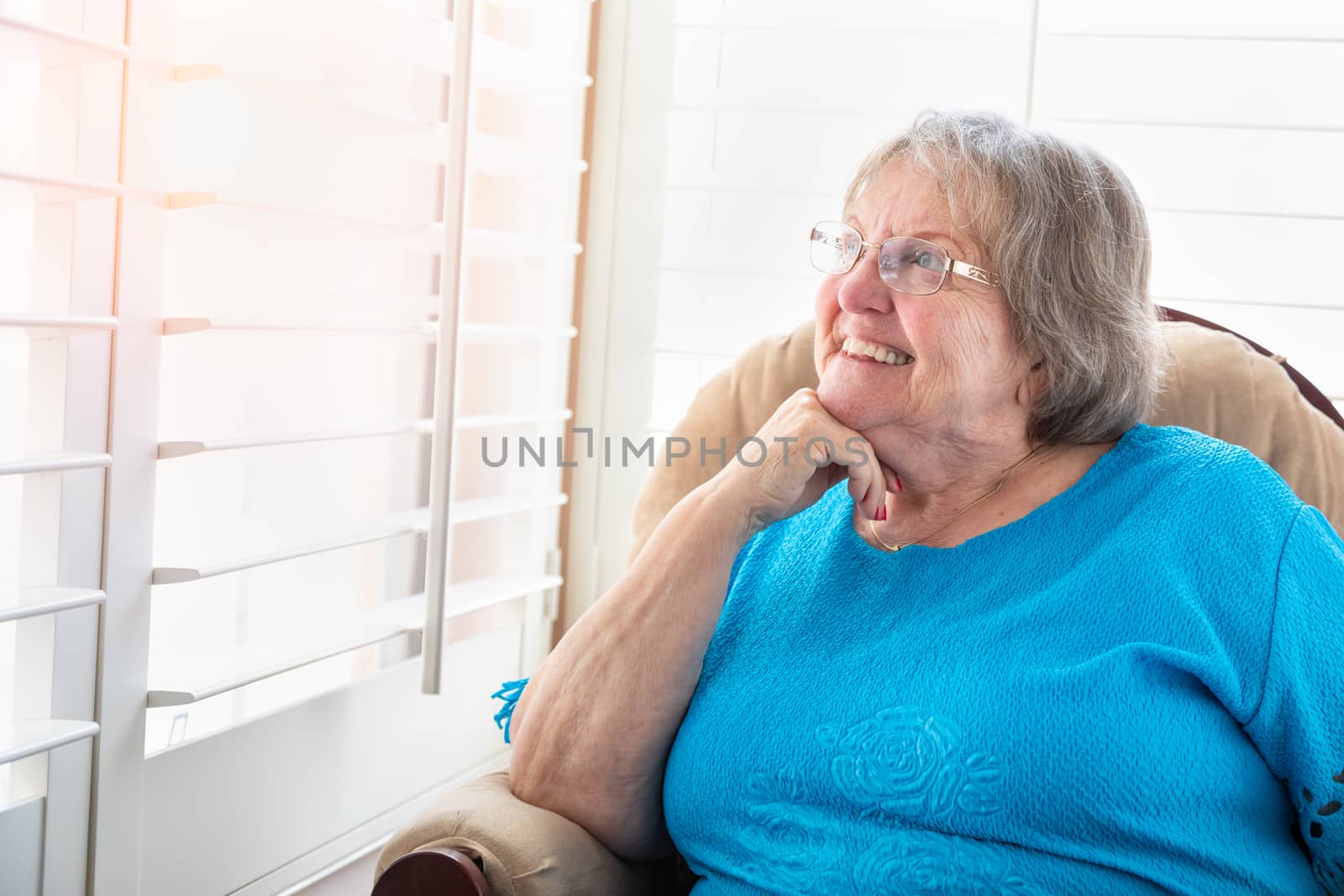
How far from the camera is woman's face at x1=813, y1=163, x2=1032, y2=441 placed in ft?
4.49

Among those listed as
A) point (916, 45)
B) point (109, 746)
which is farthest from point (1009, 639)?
point (916, 45)

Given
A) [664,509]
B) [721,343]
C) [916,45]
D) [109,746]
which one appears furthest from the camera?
[721,343]

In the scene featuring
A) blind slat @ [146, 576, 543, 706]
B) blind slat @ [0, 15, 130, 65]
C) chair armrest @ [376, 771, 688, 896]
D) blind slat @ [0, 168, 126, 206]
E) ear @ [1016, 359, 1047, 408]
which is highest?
blind slat @ [0, 15, 130, 65]

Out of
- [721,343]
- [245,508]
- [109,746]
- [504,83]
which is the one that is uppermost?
[504,83]

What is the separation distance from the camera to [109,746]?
1514 mm

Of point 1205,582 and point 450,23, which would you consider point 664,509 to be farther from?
point 450,23

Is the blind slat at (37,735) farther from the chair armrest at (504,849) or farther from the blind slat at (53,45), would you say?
the blind slat at (53,45)

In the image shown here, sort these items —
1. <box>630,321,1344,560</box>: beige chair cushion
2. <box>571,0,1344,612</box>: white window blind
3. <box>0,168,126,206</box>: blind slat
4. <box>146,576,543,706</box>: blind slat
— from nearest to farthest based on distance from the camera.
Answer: <box>0,168,126,206</box>: blind slat, <box>630,321,1344,560</box>: beige chair cushion, <box>146,576,543,706</box>: blind slat, <box>571,0,1344,612</box>: white window blind

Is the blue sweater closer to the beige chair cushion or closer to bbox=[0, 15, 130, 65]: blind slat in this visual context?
the beige chair cushion

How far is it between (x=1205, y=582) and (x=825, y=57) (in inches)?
59.2

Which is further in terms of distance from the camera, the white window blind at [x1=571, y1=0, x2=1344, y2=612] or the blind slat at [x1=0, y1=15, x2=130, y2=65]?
the white window blind at [x1=571, y1=0, x2=1344, y2=612]

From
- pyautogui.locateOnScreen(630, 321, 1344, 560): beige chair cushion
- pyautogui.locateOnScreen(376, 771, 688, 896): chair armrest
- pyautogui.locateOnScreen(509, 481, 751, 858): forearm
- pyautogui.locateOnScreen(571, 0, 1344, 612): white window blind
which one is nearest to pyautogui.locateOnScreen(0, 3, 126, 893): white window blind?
pyautogui.locateOnScreen(376, 771, 688, 896): chair armrest

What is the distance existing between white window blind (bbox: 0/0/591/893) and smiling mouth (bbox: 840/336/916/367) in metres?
0.71

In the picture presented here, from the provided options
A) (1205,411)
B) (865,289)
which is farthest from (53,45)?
(1205,411)
